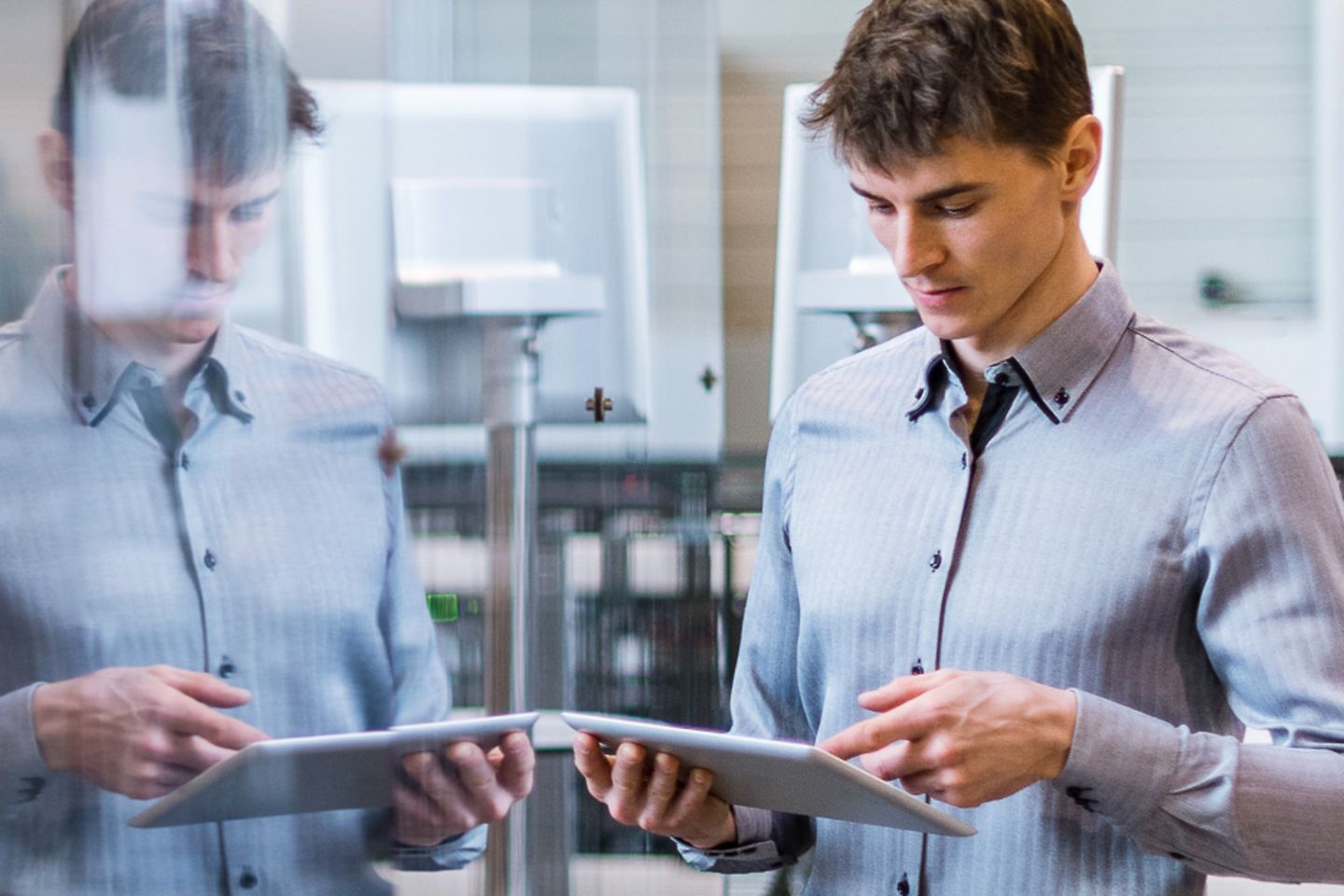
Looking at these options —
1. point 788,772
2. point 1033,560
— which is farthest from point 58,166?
point 1033,560

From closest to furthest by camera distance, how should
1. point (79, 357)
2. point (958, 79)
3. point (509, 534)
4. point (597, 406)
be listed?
point (79, 357)
point (509, 534)
point (597, 406)
point (958, 79)

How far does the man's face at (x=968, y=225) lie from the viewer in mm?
963

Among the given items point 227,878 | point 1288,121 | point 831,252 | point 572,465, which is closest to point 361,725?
point 227,878

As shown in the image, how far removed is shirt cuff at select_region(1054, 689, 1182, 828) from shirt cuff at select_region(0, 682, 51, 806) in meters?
0.61

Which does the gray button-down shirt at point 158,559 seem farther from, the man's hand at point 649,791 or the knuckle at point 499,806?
the man's hand at point 649,791

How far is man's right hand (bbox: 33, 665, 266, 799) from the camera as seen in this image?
0.44 m

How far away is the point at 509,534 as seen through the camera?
0.55m

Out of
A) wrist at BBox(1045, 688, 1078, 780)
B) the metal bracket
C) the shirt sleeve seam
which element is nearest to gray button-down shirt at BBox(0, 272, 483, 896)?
the metal bracket

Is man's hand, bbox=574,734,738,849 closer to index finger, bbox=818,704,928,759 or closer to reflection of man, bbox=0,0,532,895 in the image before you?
index finger, bbox=818,704,928,759

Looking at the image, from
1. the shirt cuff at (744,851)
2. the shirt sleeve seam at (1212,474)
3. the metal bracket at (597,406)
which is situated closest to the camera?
the metal bracket at (597,406)

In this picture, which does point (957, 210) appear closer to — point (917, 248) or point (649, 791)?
point (917, 248)

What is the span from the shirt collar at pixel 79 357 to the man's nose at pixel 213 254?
0.11 feet

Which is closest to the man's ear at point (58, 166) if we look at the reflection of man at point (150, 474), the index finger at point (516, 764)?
the reflection of man at point (150, 474)

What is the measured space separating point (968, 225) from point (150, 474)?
66cm
